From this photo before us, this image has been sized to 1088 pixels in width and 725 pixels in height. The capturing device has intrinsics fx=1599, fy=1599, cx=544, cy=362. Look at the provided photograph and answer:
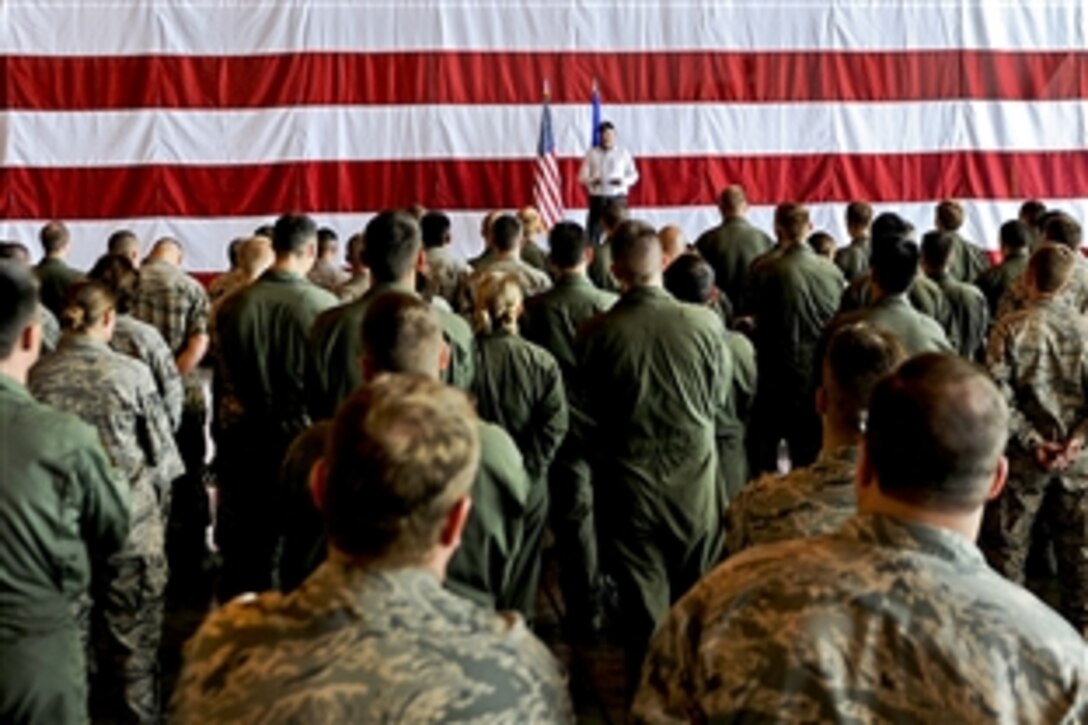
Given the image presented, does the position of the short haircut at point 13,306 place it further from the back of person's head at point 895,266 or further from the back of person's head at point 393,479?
the back of person's head at point 895,266

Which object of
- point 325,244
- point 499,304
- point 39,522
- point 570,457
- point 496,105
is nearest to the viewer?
point 39,522

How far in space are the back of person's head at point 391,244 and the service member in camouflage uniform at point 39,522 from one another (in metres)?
1.33

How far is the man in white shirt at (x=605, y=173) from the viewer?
39.8 ft

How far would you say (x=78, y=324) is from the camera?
4520 mm

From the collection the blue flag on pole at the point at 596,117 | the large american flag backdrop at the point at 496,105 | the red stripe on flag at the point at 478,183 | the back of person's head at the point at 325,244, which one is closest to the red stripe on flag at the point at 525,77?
the large american flag backdrop at the point at 496,105

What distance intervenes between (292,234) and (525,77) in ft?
24.6

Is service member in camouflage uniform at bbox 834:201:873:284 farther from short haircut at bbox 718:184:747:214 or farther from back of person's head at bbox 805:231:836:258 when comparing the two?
short haircut at bbox 718:184:747:214

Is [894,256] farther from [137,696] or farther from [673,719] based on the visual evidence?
[673,719]

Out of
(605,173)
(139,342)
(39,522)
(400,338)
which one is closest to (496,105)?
(605,173)

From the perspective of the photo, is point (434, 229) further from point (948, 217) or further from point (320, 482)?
point (320, 482)

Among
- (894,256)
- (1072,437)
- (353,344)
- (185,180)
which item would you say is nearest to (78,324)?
(353,344)

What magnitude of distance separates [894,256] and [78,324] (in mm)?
2478

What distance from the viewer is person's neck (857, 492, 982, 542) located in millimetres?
2027

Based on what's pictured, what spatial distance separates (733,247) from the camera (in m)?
8.69
